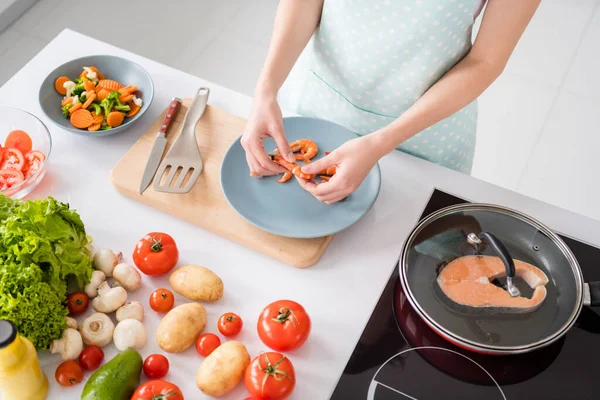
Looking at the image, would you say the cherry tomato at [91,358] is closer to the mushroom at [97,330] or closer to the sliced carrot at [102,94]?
the mushroom at [97,330]

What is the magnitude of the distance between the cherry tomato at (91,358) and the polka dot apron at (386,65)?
2.57ft

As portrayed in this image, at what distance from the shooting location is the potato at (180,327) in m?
0.97

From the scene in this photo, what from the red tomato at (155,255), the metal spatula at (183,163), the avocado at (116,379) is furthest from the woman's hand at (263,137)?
the avocado at (116,379)

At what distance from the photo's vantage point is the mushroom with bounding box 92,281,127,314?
101cm

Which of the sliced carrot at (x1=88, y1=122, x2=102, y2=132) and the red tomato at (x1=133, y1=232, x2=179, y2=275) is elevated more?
the sliced carrot at (x1=88, y1=122, x2=102, y2=132)

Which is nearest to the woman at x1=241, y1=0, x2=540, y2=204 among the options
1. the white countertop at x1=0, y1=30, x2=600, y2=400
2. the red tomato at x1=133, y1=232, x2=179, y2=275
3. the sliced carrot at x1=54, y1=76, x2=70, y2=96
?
the white countertop at x1=0, y1=30, x2=600, y2=400

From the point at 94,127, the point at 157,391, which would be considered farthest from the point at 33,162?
the point at 157,391

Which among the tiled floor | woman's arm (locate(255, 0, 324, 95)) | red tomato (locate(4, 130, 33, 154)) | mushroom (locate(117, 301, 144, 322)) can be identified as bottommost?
mushroom (locate(117, 301, 144, 322))

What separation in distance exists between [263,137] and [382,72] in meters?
0.32

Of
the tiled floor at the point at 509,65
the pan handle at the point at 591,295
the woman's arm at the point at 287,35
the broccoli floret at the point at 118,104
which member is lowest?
the broccoli floret at the point at 118,104

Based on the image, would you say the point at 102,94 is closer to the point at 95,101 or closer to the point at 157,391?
the point at 95,101

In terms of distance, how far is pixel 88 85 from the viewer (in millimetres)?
Answer: 1299

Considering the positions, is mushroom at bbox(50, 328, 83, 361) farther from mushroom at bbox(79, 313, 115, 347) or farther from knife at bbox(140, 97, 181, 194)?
knife at bbox(140, 97, 181, 194)

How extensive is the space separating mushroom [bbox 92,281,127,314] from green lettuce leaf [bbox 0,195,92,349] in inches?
1.6
